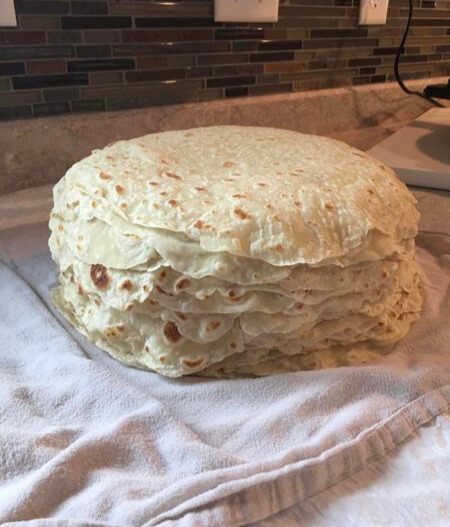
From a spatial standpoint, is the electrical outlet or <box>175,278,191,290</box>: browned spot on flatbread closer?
<box>175,278,191,290</box>: browned spot on flatbread

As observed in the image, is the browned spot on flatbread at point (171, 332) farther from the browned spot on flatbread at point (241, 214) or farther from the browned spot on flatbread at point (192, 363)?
the browned spot on flatbread at point (241, 214)

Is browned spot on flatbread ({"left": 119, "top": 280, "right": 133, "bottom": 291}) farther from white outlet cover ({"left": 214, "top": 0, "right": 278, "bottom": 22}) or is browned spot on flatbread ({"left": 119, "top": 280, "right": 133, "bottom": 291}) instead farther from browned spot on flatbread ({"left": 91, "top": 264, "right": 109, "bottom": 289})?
white outlet cover ({"left": 214, "top": 0, "right": 278, "bottom": 22})

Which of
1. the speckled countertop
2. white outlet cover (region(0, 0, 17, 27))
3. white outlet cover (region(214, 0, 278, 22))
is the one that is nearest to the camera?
white outlet cover (region(0, 0, 17, 27))

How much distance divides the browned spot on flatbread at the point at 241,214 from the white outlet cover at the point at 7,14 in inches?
23.4

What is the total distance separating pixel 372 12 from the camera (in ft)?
4.64

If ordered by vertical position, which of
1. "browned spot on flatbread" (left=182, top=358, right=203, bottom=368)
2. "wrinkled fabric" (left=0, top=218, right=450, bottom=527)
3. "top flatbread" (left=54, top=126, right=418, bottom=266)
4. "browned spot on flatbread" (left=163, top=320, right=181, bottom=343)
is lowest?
"wrinkled fabric" (left=0, top=218, right=450, bottom=527)

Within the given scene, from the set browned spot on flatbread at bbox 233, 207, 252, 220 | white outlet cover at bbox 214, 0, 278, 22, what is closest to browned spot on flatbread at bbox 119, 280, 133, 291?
browned spot on flatbread at bbox 233, 207, 252, 220

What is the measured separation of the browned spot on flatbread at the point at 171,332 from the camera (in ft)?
1.91

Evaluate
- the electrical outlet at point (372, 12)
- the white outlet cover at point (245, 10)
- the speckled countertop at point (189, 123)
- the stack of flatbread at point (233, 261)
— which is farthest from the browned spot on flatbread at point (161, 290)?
the electrical outlet at point (372, 12)

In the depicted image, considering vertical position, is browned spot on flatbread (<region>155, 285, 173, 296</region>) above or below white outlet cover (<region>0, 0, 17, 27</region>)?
below

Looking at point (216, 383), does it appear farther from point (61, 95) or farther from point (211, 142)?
point (61, 95)

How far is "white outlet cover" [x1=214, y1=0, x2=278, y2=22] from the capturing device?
112 centimetres

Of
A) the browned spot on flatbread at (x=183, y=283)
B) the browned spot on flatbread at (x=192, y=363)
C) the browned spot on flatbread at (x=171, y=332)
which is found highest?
the browned spot on flatbread at (x=183, y=283)

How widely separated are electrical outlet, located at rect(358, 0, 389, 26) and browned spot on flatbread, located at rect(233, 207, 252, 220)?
1055mm
